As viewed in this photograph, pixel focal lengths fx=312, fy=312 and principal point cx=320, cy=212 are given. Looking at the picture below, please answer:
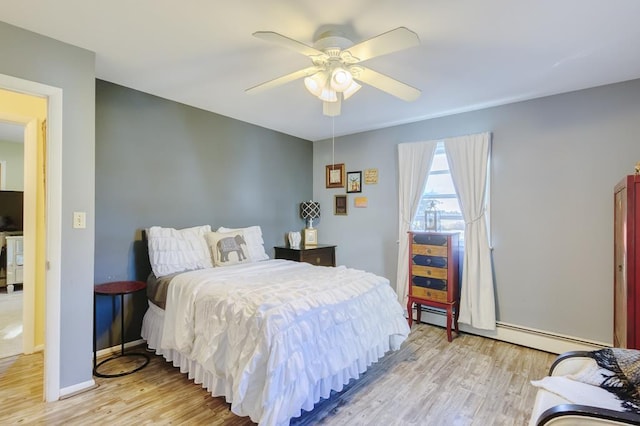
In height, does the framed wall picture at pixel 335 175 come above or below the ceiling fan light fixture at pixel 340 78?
below

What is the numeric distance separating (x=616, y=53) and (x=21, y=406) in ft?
15.4

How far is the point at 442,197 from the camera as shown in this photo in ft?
12.3

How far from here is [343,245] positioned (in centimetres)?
460

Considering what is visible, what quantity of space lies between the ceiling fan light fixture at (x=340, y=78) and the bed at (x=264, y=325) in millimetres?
1408

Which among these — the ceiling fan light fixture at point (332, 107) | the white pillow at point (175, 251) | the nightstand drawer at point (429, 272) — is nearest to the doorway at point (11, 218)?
the white pillow at point (175, 251)

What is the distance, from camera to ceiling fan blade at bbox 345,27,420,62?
1.58 meters

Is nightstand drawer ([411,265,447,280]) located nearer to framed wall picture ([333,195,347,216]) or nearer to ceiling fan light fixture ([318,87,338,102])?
framed wall picture ([333,195,347,216])

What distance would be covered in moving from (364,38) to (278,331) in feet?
6.25

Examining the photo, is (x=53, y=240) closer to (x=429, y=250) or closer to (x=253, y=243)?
(x=253, y=243)

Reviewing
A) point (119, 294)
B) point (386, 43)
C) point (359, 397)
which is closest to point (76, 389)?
point (119, 294)

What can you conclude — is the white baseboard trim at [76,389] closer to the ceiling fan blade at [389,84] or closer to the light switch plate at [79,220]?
the light switch plate at [79,220]

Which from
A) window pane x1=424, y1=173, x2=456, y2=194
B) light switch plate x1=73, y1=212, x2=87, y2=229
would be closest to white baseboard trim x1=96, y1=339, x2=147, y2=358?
light switch plate x1=73, y1=212, x2=87, y2=229

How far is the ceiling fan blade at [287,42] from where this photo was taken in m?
1.64

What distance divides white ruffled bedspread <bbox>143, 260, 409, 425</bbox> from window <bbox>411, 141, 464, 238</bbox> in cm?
147
